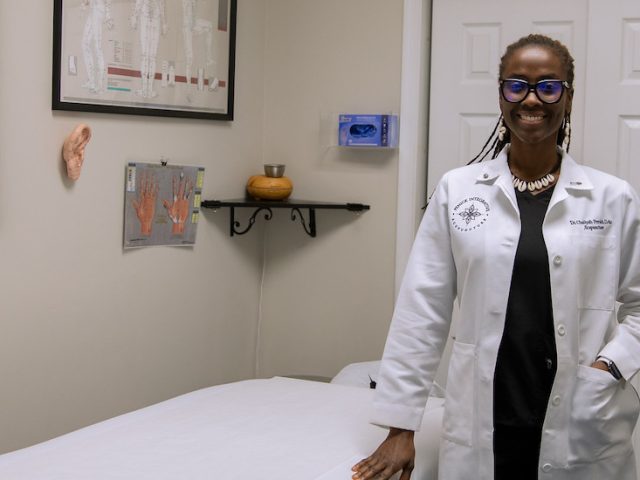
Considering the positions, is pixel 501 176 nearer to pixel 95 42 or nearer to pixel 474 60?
pixel 95 42

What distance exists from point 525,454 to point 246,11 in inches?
87.6

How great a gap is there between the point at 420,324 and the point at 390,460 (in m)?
0.27

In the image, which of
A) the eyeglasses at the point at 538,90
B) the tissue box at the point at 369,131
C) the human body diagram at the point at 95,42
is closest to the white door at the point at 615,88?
the tissue box at the point at 369,131

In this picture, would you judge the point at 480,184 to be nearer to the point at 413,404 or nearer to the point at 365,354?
the point at 413,404

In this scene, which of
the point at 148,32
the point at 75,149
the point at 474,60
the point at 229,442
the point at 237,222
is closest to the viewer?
the point at 229,442

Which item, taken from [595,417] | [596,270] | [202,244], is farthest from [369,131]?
[595,417]

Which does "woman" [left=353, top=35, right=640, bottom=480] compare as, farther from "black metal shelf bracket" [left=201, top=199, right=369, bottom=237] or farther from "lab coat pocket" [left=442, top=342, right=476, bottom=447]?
"black metal shelf bracket" [left=201, top=199, right=369, bottom=237]

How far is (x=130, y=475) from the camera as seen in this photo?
1717 mm

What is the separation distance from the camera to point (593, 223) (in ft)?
5.75

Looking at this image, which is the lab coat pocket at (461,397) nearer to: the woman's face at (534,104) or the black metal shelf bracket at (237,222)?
the woman's face at (534,104)

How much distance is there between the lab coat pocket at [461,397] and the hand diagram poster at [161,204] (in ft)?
4.77

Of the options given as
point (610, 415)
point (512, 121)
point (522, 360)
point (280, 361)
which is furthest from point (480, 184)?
point (280, 361)

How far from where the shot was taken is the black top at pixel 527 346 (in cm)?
172

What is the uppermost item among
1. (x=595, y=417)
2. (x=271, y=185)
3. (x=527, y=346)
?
(x=271, y=185)
